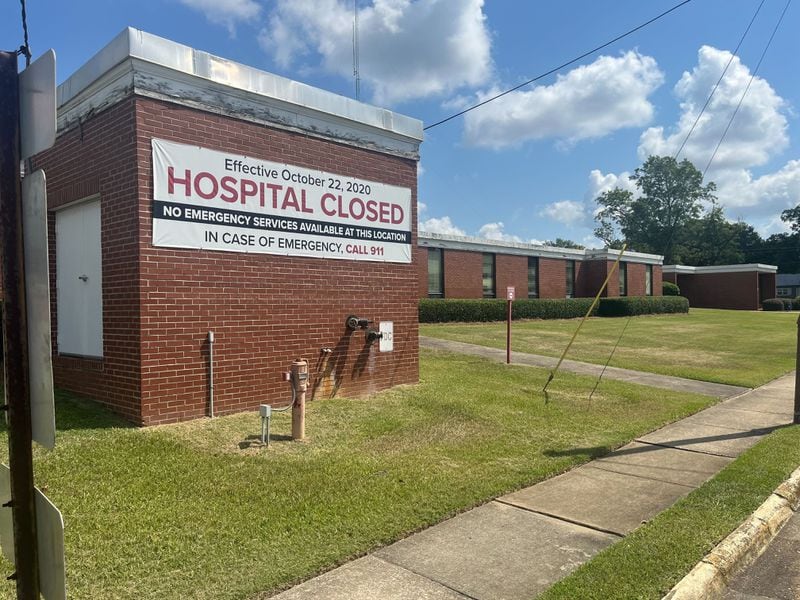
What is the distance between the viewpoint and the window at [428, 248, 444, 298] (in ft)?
88.4

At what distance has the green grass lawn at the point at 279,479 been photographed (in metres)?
3.71

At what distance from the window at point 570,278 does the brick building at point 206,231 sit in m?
28.5

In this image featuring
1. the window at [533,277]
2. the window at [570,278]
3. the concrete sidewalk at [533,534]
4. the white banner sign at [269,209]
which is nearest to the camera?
the concrete sidewalk at [533,534]

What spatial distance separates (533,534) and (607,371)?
31.6 feet

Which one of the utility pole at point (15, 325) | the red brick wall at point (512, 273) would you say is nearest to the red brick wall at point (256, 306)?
the utility pole at point (15, 325)

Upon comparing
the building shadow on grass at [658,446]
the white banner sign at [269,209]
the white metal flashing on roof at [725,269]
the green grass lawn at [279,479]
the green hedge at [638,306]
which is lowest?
the building shadow on grass at [658,446]

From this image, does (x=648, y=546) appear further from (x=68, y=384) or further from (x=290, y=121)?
(x=68, y=384)

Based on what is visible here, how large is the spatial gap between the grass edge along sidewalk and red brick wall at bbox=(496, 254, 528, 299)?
79.6 ft

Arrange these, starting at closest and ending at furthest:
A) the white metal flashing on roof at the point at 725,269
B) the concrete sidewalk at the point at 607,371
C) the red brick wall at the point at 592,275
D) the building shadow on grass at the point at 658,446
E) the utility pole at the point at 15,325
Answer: the utility pole at the point at 15,325 → the building shadow on grass at the point at 658,446 → the concrete sidewalk at the point at 607,371 → the red brick wall at the point at 592,275 → the white metal flashing on roof at the point at 725,269

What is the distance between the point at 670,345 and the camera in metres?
19.7

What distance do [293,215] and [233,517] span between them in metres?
4.51

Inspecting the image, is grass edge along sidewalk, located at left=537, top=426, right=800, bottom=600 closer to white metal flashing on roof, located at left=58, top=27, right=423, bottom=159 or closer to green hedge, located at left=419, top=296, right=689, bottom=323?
white metal flashing on roof, located at left=58, top=27, right=423, bottom=159

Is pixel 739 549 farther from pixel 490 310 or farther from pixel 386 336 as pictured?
pixel 490 310

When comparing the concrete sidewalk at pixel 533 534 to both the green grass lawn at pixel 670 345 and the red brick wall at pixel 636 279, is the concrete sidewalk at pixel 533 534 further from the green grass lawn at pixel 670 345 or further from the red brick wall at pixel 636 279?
the red brick wall at pixel 636 279
